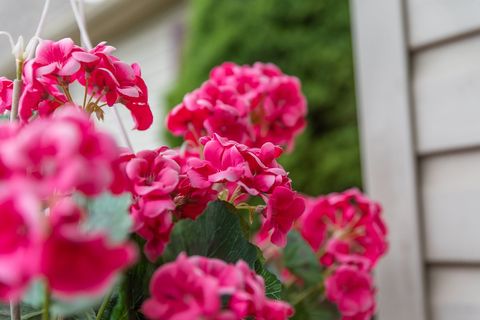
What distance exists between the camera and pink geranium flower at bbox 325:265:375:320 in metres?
0.81

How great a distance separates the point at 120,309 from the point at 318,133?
2.40 meters

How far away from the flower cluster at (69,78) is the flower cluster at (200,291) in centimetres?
22

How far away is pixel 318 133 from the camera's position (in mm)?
Answer: 2797

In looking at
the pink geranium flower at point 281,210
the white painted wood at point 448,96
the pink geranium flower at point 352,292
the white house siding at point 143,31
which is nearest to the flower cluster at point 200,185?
the pink geranium flower at point 281,210

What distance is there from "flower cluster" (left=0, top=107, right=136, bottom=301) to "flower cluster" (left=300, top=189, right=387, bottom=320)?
0.61 meters

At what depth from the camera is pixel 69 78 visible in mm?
534

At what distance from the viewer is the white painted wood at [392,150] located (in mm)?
956

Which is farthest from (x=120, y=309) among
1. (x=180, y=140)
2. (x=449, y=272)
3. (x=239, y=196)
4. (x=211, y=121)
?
(x=180, y=140)

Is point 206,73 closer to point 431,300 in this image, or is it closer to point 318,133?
point 318,133

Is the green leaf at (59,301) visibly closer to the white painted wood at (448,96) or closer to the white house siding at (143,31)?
the white painted wood at (448,96)

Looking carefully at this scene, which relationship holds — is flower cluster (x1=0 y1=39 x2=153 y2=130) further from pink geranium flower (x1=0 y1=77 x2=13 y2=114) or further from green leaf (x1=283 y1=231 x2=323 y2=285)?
green leaf (x1=283 y1=231 x2=323 y2=285)

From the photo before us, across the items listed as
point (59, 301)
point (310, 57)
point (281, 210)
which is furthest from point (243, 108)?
point (310, 57)

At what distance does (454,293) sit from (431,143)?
23 centimetres

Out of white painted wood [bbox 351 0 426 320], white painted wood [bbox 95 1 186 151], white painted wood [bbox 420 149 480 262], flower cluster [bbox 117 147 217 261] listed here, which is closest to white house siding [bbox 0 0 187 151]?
white painted wood [bbox 95 1 186 151]
